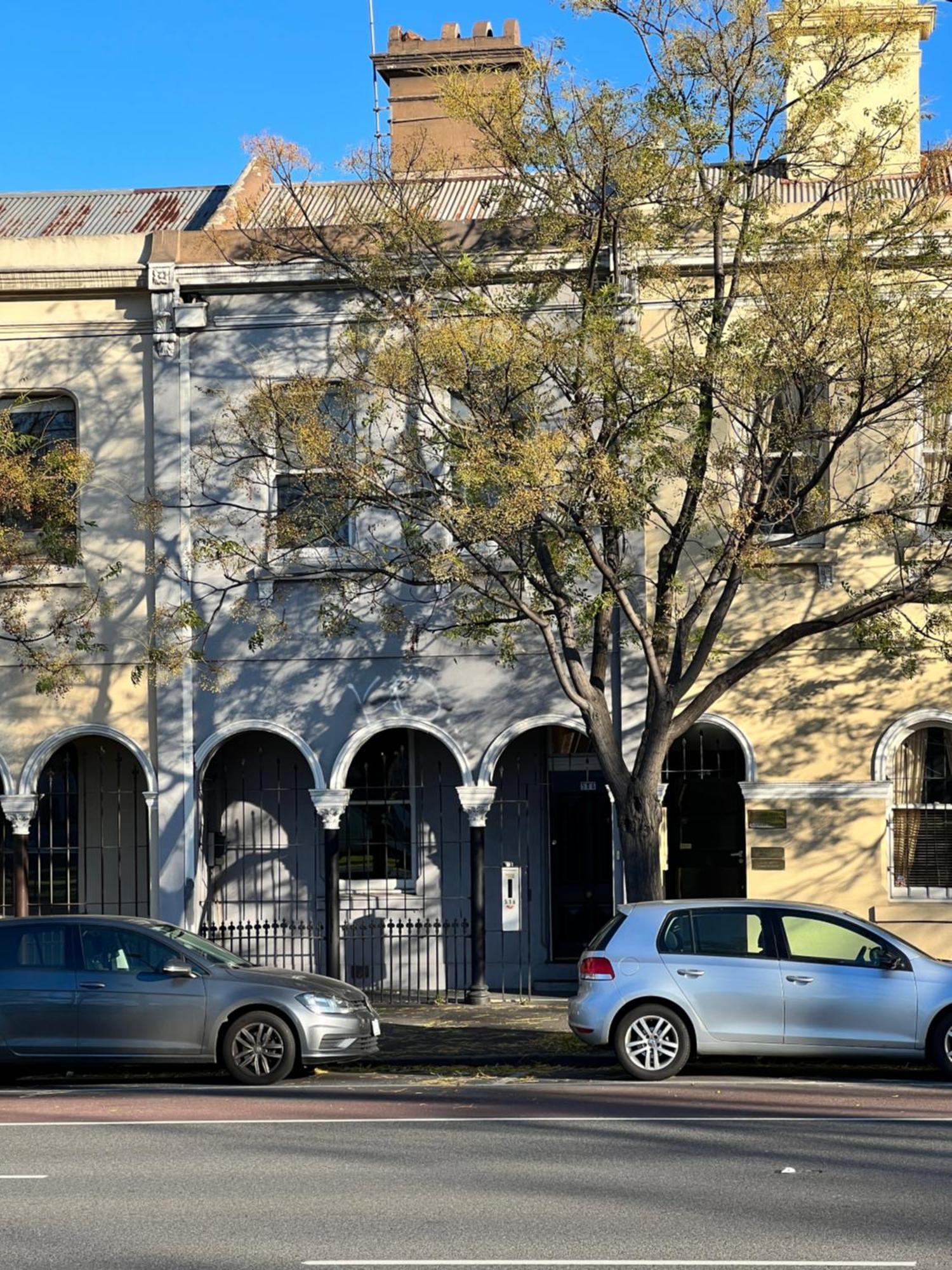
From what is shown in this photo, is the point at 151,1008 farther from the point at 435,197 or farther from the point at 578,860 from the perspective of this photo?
the point at 435,197

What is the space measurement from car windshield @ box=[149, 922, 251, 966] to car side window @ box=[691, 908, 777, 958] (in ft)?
12.6

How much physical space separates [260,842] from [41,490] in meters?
5.53

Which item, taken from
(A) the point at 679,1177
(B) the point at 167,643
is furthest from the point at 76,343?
(A) the point at 679,1177

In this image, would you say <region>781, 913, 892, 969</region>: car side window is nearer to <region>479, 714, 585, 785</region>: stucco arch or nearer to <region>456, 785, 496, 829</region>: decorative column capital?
<region>479, 714, 585, 785</region>: stucco arch

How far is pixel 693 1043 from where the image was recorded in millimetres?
13297

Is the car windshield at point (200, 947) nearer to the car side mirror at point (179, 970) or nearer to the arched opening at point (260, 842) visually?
the car side mirror at point (179, 970)

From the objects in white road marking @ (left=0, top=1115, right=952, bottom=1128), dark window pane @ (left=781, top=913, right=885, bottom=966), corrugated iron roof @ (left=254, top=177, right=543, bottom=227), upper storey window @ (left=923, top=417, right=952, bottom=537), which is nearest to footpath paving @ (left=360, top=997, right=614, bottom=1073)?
dark window pane @ (left=781, top=913, right=885, bottom=966)

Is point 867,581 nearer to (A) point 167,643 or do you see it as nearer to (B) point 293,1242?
(A) point 167,643

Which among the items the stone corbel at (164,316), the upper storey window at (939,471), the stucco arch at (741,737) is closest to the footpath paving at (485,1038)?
the stucco arch at (741,737)

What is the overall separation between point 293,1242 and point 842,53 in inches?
446

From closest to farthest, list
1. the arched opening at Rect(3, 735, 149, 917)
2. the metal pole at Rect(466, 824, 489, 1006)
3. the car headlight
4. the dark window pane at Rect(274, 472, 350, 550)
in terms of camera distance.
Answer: the car headlight → the dark window pane at Rect(274, 472, 350, 550) → the metal pole at Rect(466, 824, 489, 1006) → the arched opening at Rect(3, 735, 149, 917)

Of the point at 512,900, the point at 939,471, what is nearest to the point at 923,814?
the point at 939,471

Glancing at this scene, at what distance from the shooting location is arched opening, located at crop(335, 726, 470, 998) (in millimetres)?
19500

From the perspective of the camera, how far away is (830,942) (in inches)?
526
